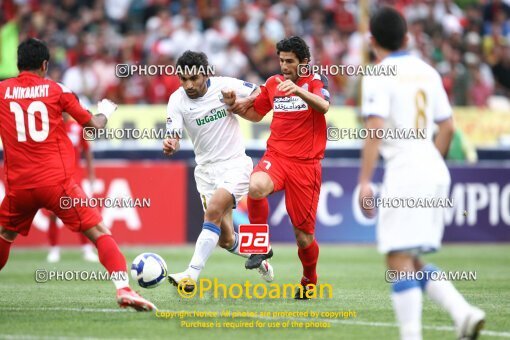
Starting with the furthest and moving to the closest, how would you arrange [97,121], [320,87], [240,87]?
[240,87] → [320,87] → [97,121]

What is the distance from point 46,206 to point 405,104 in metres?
3.62

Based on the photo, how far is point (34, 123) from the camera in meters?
9.14

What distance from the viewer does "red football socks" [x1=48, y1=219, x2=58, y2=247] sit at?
617 inches

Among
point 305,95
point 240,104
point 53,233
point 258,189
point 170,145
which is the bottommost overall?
point 53,233

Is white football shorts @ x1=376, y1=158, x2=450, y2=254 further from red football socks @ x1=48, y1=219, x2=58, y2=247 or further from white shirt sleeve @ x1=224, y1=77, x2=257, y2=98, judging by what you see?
red football socks @ x1=48, y1=219, x2=58, y2=247

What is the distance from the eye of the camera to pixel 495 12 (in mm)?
27422

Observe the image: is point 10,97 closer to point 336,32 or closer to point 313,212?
point 313,212

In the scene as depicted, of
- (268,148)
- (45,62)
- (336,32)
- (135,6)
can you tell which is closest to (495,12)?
(336,32)

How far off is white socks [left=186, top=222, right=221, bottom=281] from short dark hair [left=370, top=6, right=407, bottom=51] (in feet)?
11.8

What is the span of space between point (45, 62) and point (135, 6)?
51.7ft

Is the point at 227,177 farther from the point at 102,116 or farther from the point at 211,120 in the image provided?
Answer: the point at 102,116

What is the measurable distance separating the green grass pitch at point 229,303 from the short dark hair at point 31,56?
2228mm

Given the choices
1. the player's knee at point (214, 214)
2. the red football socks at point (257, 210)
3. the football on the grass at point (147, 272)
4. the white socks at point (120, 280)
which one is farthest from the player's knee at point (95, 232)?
the red football socks at point (257, 210)

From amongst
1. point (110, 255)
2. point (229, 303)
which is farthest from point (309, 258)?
point (110, 255)
